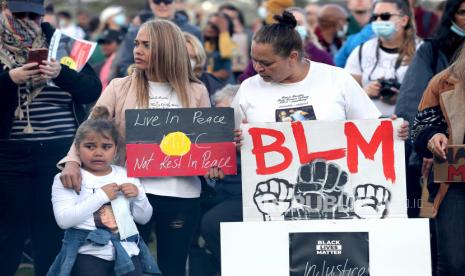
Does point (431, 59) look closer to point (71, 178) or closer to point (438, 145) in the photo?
point (438, 145)

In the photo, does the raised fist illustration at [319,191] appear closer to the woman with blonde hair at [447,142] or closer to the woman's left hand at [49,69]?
the woman with blonde hair at [447,142]

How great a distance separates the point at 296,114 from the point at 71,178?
1.40 meters

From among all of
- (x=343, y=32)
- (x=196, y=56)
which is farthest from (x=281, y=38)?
(x=343, y=32)

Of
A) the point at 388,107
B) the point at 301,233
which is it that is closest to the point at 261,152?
the point at 301,233

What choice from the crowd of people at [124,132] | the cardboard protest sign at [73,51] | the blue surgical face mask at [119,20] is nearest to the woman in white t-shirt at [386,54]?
the crowd of people at [124,132]

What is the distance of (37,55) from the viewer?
23.5ft

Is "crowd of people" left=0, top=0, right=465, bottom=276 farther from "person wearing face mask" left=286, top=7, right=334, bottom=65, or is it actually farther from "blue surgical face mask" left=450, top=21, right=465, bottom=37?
"person wearing face mask" left=286, top=7, right=334, bottom=65

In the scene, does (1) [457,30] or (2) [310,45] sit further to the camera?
(2) [310,45]

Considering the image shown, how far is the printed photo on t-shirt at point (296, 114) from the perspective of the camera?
22.0ft

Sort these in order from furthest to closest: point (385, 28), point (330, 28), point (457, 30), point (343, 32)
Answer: point (343, 32) → point (330, 28) → point (385, 28) → point (457, 30)

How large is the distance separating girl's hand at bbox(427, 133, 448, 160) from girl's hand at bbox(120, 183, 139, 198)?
1774 millimetres

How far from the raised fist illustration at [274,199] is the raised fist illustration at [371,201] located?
15.3 inches

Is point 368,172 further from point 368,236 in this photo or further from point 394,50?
point 394,50

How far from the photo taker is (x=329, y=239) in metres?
6.45
